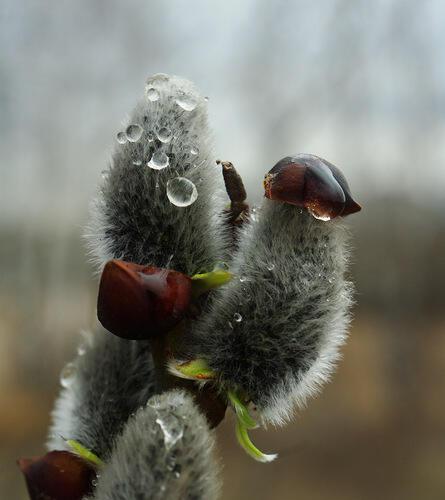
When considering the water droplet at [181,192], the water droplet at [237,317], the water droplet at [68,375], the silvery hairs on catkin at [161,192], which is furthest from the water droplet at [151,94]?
the water droplet at [68,375]

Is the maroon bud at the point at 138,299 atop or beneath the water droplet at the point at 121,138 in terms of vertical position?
beneath

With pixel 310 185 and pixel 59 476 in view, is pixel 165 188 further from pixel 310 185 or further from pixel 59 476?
pixel 59 476

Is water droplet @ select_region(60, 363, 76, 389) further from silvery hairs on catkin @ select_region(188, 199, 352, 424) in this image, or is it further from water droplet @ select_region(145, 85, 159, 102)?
water droplet @ select_region(145, 85, 159, 102)

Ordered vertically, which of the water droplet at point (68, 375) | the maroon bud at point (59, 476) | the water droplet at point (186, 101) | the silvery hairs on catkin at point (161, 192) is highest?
the water droplet at point (186, 101)

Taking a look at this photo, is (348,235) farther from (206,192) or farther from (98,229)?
(98,229)

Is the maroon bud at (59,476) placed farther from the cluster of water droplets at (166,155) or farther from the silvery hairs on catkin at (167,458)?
the cluster of water droplets at (166,155)

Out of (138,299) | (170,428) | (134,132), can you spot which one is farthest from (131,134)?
(170,428)

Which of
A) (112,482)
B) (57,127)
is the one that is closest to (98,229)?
(112,482)
